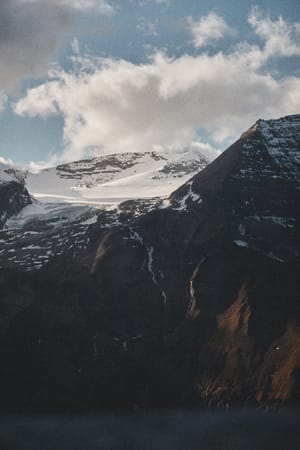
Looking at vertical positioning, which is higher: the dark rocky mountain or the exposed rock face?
the exposed rock face

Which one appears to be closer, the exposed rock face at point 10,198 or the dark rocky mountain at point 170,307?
the dark rocky mountain at point 170,307

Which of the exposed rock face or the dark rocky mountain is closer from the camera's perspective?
the dark rocky mountain

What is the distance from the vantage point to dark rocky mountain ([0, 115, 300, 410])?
96.9 m

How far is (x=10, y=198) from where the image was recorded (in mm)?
162000

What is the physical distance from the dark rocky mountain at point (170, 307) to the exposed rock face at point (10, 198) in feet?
134

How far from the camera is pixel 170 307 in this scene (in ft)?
341

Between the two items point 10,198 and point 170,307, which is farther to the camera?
point 10,198

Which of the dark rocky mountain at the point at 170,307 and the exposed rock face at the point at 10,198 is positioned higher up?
the exposed rock face at the point at 10,198

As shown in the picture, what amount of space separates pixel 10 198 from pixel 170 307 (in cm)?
7645

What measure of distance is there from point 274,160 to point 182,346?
45659 mm

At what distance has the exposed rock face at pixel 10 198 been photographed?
157 metres

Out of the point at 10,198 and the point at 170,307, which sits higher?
the point at 10,198

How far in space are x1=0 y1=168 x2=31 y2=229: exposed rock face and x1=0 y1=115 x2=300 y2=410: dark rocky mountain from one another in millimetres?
40940

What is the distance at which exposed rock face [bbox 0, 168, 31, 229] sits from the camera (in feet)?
514
